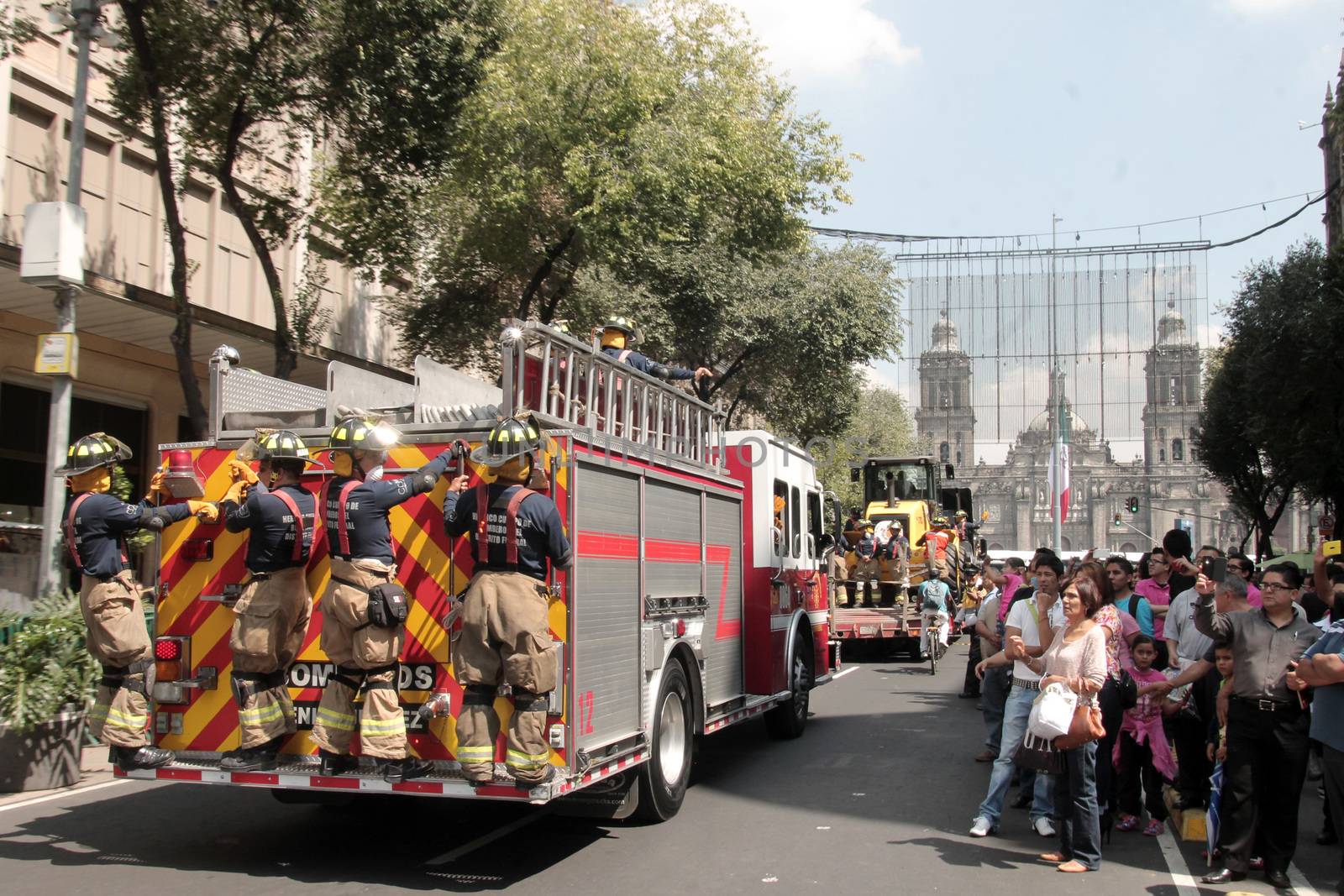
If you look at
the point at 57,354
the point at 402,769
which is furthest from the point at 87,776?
the point at 402,769

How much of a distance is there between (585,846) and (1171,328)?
292ft

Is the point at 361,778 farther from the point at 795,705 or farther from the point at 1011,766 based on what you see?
the point at 795,705

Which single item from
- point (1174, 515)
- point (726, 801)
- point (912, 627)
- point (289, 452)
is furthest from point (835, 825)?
point (1174, 515)

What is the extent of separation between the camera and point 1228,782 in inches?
282

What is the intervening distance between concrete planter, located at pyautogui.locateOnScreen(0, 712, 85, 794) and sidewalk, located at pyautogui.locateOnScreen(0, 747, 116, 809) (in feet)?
0.22

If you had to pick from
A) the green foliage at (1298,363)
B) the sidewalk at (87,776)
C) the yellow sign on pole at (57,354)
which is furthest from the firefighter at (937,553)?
the yellow sign on pole at (57,354)

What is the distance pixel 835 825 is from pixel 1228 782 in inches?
99.5

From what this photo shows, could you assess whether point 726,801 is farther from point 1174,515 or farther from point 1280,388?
point 1174,515

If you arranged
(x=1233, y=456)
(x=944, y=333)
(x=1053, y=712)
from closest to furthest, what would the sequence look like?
(x=1053, y=712)
(x=1233, y=456)
(x=944, y=333)

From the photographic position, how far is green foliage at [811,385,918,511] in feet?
140

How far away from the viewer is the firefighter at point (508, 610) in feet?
20.6

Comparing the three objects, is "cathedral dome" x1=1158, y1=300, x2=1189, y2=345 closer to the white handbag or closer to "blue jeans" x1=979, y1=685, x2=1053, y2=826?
"blue jeans" x1=979, y1=685, x2=1053, y2=826

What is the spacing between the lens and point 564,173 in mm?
18703

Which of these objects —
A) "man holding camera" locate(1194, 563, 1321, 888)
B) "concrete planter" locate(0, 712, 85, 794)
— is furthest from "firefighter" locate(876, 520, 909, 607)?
"concrete planter" locate(0, 712, 85, 794)
